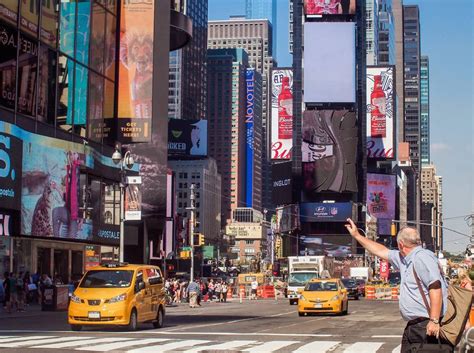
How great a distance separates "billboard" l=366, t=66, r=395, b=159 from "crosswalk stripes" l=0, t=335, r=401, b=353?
141 meters

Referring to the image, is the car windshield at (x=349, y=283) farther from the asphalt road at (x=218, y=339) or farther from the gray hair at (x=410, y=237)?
the gray hair at (x=410, y=237)

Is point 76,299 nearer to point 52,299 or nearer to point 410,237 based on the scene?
point 52,299

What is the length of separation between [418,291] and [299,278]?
4580cm

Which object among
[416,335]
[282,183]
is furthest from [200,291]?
[282,183]

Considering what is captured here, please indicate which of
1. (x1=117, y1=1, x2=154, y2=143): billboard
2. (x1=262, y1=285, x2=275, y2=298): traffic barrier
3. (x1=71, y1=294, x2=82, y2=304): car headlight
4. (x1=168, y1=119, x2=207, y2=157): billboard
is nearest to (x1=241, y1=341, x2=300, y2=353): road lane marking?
(x1=71, y1=294, x2=82, y2=304): car headlight

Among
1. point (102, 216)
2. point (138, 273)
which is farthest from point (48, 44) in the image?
point (138, 273)

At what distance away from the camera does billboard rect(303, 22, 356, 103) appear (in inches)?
5438

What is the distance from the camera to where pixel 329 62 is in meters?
138

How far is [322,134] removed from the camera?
463ft

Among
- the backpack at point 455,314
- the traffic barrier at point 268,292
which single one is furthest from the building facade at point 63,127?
the backpack at point 455,314

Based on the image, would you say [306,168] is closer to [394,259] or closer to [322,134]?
[322,134]

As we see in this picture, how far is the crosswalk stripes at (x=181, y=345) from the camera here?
15977 mm

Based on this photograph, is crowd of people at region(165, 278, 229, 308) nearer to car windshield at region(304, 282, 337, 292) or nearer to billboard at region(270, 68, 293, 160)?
car windshield at region(304, 282, 337, 292)

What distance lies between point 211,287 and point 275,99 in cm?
9854
